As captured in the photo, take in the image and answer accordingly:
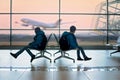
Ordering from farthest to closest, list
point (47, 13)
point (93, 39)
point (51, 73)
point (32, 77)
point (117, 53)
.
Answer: point (93, 39)
point (47, 13)
point (117, 53)
point (51, 73)
point (32, 77)

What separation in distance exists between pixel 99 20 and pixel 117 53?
322 inches

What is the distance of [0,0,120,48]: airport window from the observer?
19328 mm

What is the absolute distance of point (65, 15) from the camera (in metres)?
19.5

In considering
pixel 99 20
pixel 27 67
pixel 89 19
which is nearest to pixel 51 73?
pixel 27 67

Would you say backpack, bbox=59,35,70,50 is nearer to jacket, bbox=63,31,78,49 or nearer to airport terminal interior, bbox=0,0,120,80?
jacket, bbox=63,31,78,49

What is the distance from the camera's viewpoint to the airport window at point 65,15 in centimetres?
1933

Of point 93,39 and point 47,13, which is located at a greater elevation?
point 47,13

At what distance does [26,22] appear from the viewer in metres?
25.3

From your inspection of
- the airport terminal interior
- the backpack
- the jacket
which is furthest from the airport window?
the jacket

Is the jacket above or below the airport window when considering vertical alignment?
below

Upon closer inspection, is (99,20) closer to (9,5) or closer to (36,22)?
(36,22)

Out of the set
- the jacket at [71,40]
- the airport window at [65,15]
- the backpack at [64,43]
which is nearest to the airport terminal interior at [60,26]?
the airport window at [65,15]

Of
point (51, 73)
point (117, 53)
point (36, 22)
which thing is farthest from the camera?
point (36, 22)

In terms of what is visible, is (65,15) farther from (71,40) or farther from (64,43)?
(71,40)
